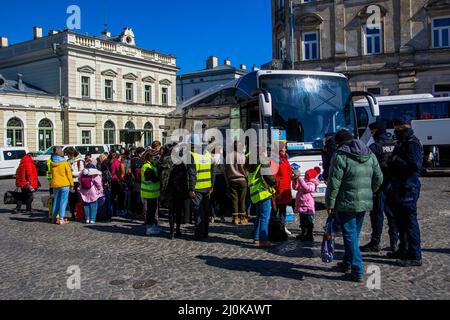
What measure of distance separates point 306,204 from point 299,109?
3609mm

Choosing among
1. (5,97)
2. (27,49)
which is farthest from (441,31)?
(27,49)

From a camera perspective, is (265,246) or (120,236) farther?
(120,236)

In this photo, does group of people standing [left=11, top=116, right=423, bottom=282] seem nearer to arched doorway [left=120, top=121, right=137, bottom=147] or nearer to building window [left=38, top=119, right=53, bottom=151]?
building window [left=38, top=119, right=53, bottom=151]

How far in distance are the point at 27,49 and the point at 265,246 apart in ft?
147

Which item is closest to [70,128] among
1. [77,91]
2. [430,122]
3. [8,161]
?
[77,91]

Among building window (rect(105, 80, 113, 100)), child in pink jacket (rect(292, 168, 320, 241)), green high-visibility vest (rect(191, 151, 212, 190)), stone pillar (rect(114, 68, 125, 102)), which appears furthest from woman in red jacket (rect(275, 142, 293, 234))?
stone pillar (rect(114, 68, 125, 102))

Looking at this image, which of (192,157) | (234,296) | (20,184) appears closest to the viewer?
(234,296)

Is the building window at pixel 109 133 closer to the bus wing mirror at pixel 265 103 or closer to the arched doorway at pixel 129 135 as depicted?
the arched doorway at pixel 129 135

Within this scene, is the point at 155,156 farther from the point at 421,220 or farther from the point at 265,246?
the point at 421,220

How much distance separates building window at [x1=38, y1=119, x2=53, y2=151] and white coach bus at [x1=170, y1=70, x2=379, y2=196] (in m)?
31.6

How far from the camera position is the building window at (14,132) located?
120 feet

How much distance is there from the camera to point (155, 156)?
31.9 feet

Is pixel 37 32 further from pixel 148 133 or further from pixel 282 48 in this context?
pixel 282 48

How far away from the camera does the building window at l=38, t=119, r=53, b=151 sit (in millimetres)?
38875
